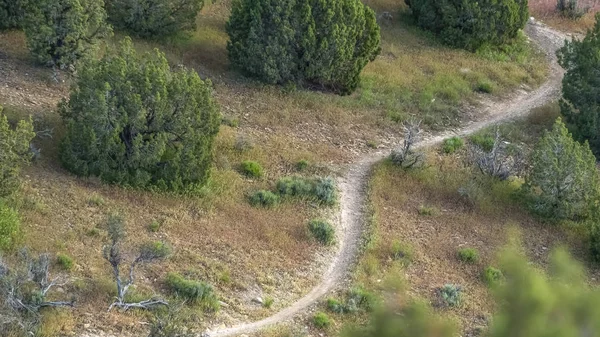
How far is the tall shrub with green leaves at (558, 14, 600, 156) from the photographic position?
23656 mm

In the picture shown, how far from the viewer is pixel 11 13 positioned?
2139cm

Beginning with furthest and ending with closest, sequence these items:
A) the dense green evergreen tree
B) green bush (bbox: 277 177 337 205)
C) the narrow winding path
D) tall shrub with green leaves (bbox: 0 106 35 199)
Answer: the dense green evergreen tree
green bush (bbox: 277 177 337 205)
tall shrub with green leaves (bbox: 0 106 35 199)
the narrow winding path

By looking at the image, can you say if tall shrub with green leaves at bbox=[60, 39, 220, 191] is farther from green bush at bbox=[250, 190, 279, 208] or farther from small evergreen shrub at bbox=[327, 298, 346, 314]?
small evergreen shrub at bbox=[327, 298, 346, 314]

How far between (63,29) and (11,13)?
232cm

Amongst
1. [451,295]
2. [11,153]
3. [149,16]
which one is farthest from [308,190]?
[149,16]

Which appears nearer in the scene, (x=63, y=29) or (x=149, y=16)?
(x=63, y=29)

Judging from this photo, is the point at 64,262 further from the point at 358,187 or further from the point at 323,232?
the point at 358,187

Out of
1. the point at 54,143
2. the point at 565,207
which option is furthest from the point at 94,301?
the point at 565,207

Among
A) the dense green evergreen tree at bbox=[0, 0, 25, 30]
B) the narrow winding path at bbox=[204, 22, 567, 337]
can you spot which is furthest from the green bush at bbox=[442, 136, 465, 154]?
the dense green evergreen tree at bbox=[0, 0, 25, 30]

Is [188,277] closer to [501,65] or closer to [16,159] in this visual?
[16,159]

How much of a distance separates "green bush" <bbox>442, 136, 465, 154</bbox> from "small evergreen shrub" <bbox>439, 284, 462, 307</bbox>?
7.01m

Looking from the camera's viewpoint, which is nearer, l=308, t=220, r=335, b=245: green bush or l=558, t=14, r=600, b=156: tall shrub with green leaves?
l=308, t=220, r=335, b=245: green bush

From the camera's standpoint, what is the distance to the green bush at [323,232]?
17.0 meters

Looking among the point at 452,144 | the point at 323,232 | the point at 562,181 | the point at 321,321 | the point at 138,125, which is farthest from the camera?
the point at 452,144
